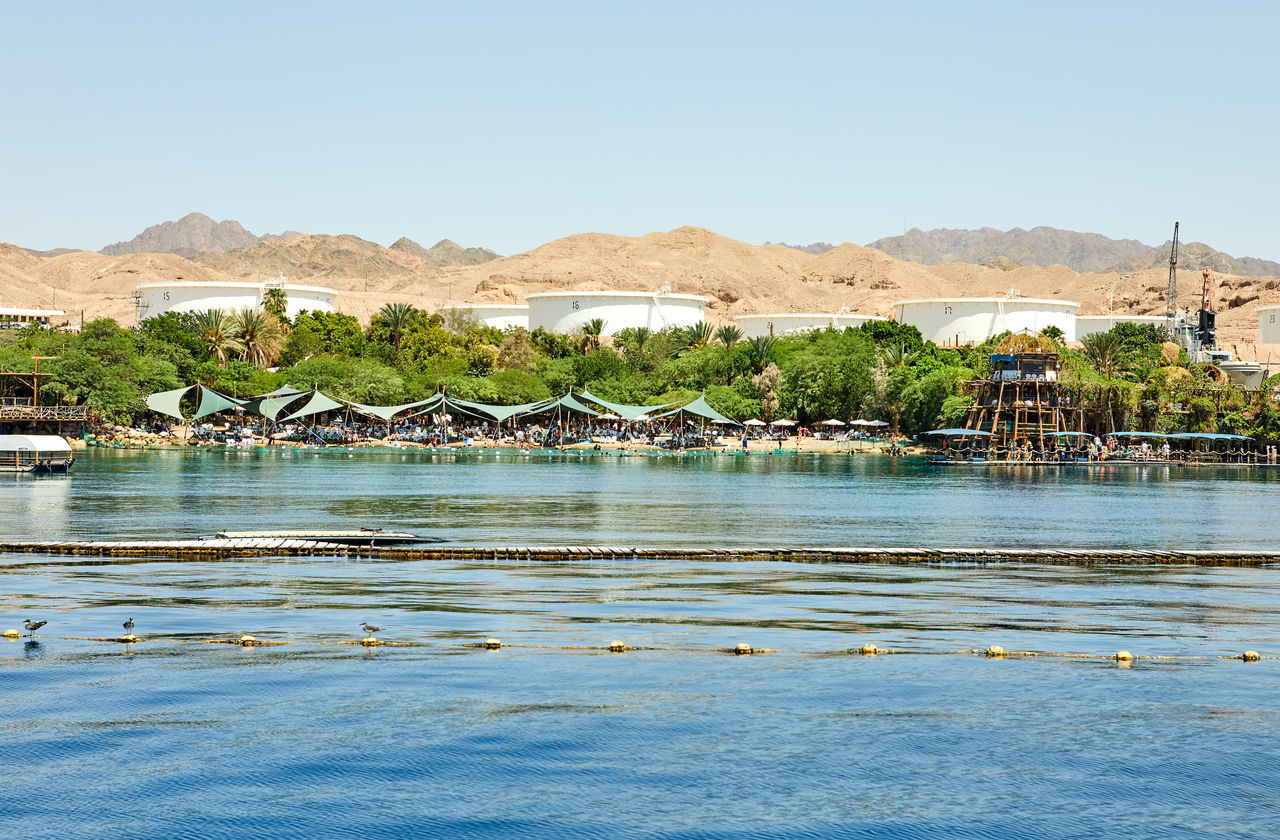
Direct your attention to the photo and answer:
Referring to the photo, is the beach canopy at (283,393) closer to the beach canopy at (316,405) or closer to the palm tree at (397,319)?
the beach canopy at (316,405)

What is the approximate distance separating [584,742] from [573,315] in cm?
11679

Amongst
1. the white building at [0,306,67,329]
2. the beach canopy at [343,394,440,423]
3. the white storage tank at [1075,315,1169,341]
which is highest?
the white storage tank at [1075,315,1169,341]

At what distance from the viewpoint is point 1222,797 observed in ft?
44.2

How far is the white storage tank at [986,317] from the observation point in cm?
12550

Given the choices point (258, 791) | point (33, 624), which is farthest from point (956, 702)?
point (33, 624)

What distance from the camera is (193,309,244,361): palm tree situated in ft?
365

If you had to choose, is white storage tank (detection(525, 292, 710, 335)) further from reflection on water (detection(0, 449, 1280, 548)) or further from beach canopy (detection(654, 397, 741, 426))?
reflection on water (detection(0, 449, 1280, 548))

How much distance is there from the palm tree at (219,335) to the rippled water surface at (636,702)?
85.0m

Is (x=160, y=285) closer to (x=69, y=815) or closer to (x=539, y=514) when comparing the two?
(x=539, y=514)

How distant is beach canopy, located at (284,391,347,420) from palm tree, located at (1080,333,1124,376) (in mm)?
60097

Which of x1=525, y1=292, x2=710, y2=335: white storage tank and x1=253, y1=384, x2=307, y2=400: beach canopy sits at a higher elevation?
x1=525, y1=292, x2=710, y2=335: white storage tank

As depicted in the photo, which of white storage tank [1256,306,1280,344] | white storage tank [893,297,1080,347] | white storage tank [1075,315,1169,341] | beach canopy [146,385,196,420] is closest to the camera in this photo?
beach canopy [146,385,196,420]

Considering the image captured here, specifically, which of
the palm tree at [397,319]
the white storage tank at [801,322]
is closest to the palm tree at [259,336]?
the palm tree at [397,319]

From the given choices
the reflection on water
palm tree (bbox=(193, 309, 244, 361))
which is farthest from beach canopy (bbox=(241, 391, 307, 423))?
palm tree (bbox=(193, 309, 244, 361))
